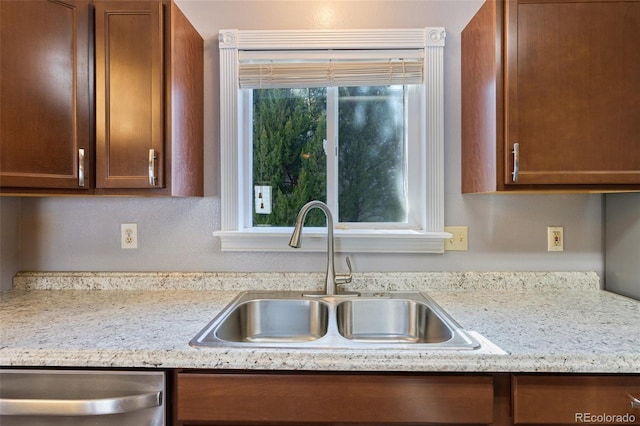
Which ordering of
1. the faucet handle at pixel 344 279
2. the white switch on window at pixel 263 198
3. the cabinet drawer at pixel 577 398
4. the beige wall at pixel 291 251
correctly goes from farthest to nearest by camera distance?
1. the white switch on window at pixel 263 198
2. the beige wall at pixel 291 251
3. the faucet handle at pixel 344 279
4. the cabinet drawer at pixel 577 398

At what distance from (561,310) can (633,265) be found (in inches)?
17.5

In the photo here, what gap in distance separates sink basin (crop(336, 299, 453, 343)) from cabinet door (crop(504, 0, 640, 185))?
62 cm

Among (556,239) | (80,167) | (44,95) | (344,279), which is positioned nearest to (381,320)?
(344,279)

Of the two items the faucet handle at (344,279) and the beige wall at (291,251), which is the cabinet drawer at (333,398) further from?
the beige wall at (291,251)

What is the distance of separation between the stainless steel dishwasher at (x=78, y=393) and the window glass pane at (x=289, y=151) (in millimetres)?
902

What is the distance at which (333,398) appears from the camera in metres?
0.86

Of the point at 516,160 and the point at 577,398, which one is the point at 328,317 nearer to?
the point at 577,398

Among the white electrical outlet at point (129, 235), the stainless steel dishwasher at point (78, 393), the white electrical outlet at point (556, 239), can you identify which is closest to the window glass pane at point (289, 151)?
the white electrical outlet at point (129, 235)

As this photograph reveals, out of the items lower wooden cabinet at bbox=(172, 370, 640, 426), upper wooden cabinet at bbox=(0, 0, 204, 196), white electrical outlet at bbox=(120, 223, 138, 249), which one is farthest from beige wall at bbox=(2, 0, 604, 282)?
lower wooden cabinet at bbox=(172, 370, 640, 426)

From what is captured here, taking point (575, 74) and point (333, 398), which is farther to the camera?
point (575, 74)

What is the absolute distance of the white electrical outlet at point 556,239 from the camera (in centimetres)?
151

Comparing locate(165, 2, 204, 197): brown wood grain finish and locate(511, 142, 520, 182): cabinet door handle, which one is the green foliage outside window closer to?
locate(165, 2, 204, 197): brown wood grain finish

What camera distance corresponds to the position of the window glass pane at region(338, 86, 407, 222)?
1.65m

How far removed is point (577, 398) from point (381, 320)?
26.0 inches
